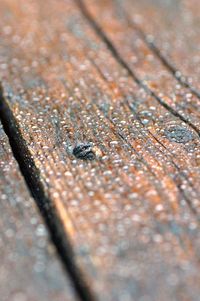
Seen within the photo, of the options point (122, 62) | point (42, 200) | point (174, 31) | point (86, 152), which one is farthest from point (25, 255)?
point (174, 31)

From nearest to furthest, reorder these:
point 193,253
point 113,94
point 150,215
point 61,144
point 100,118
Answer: point 193,253, point 150,215, point 61,144, point 100,118, point 113,94

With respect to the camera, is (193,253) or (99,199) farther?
(99,199)

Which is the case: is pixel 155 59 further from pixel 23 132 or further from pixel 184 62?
pixel 23 132

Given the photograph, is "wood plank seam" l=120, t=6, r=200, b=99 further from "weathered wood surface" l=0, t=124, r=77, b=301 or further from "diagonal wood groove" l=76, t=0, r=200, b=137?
"weathered wood surface" l=0, t=124, r=77, b=301

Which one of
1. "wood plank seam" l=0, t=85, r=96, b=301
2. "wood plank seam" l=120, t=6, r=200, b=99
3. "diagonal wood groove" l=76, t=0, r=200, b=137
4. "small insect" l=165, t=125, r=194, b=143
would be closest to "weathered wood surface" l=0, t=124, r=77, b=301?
"wood plank seam" l=0, t=85, r=96, b=301

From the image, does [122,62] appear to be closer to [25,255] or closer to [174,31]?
[174,31]

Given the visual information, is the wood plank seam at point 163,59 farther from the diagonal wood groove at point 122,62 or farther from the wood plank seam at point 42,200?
the wood plank seam at point 42,200

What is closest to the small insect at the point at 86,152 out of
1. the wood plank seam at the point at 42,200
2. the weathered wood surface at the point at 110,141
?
the weathered wood surface at the point at 110,141

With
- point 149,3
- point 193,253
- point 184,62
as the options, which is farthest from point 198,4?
point 193,253
